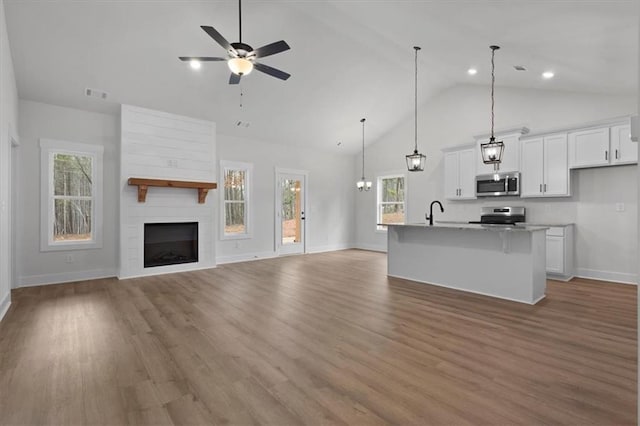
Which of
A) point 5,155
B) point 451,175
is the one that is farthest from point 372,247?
point 5,155

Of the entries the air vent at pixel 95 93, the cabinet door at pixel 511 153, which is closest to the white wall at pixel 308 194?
the air vent at pixel 95 93

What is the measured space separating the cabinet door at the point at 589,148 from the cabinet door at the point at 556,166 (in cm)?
11

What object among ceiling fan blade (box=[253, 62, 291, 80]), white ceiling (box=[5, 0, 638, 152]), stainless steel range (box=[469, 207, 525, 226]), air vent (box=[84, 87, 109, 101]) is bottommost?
stainless steel range (box=[469, 207, 525, 226])

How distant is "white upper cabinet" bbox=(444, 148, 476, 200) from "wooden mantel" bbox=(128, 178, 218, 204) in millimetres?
4985

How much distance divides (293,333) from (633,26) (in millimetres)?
4100

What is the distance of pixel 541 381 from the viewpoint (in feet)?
7.13

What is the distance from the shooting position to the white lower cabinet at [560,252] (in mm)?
5230

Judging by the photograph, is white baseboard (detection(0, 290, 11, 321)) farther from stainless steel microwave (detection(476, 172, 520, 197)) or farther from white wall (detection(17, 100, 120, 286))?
stainless steel microwave (detection(476, 172, 520, 197))

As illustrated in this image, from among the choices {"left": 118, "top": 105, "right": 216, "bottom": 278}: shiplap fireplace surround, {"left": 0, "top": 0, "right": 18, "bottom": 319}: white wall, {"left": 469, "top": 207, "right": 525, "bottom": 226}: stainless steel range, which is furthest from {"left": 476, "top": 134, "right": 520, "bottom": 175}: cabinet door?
{"left": 0, "top": 0, "right": 18, "bottom": 319}: white wall

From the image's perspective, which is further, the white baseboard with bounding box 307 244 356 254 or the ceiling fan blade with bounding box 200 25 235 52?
the white baseboard with bounding box 307 244 356 254

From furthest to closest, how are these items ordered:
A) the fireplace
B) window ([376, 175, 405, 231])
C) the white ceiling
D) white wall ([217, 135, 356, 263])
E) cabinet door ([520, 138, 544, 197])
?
window ([376, 175, 405, 231]), white wall ([217, 135, 356, 263]), the fireplace, cabinet door ([520, 138, 544, 197]), the white ceiling

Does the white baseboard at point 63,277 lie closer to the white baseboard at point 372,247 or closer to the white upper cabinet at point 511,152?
the white baseboard at point 372,247

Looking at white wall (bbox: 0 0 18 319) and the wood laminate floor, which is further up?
white wall (bbox: 0 0 18 319)

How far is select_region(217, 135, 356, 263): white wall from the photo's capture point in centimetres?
729
